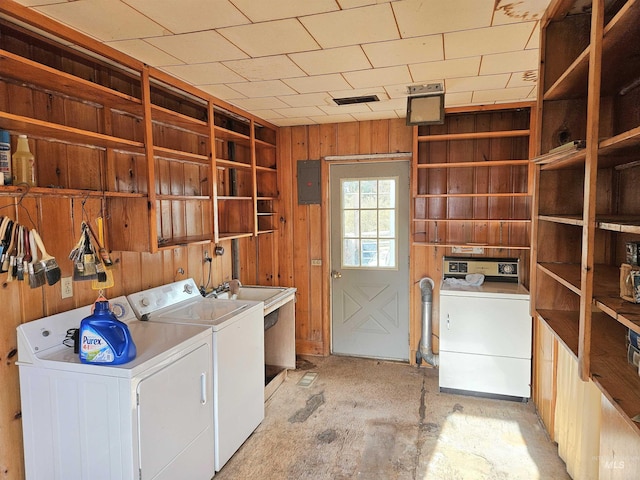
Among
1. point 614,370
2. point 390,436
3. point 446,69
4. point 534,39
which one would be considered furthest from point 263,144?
point 614,370

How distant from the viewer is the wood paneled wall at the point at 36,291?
188 centimetres

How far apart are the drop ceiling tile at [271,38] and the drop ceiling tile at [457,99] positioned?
138cm

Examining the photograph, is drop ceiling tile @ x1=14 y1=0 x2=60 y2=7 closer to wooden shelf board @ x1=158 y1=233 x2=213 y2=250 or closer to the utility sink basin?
wooden shelf board @ x1=158 y1=233 x2=213 y2=250

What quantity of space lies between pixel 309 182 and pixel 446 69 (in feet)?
6.38

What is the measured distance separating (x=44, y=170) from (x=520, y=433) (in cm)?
335

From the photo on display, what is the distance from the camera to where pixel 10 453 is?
6.23 ft

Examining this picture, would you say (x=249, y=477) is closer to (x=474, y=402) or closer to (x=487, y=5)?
(x=474, y=402)

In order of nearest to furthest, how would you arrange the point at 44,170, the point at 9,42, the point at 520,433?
1. the point at 9,42
2. the point at 44,170
3. the point at 520,433

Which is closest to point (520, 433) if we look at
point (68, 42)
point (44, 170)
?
point (44, 170)

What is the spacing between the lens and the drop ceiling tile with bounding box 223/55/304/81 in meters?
2.27

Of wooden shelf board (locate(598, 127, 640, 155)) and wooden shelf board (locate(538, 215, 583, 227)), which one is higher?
wooden shelf board (locate(598, 127, 640, 155))

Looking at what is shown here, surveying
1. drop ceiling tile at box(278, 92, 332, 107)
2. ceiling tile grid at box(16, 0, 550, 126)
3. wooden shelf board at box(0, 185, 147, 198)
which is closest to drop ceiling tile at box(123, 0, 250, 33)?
ceiling tile grid at box(16, 0, 550, 126)

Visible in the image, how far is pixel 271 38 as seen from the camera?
1.97 meters

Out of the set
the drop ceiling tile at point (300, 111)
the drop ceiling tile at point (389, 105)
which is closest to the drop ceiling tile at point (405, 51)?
the drop ceiling tile at point (389, 105)
